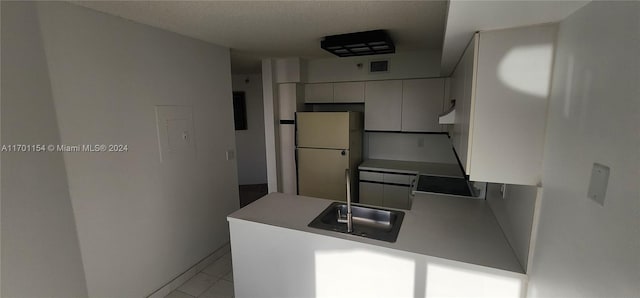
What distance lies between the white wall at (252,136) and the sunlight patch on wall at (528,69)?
4421 mm

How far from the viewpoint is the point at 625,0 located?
0.64m

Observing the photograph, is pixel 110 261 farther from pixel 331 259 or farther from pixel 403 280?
pixel 403 280

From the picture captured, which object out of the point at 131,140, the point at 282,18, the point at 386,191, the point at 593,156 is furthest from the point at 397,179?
the point at 131,140

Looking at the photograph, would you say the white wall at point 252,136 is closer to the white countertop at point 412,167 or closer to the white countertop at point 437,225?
the white countertop at point 412,167

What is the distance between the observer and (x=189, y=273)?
246 centimetres

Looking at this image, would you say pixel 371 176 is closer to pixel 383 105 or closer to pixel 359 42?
pixel 383 105

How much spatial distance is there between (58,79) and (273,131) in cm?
240

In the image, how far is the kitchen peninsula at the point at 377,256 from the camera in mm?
1340

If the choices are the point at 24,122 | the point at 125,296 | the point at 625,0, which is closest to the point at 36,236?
the point at 24,122

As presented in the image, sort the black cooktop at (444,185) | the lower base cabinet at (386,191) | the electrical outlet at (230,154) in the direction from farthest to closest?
the lower base cabinet at (386,191) → the electrical outlet at (230,154) → the black cooktop at (444,185)

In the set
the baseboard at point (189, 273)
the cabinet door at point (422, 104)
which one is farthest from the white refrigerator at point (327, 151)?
the baseboard at point (189, 273)

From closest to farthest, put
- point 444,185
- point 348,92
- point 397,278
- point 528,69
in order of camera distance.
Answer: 1. point 528,69
2. point 397,278
3. point 444,185
4. point 348,92

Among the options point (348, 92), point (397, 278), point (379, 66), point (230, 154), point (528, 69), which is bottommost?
point (397, 278)

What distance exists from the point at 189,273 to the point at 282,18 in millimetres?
2361
